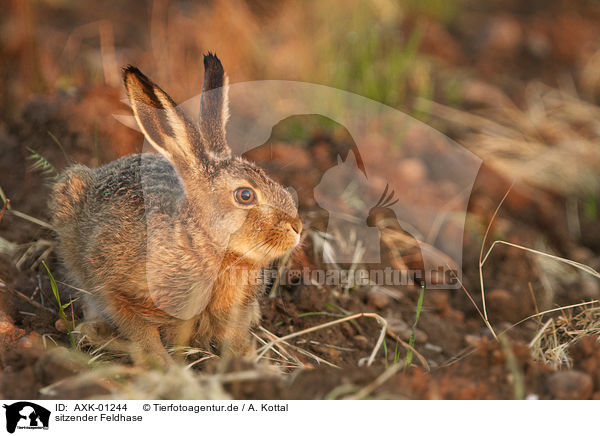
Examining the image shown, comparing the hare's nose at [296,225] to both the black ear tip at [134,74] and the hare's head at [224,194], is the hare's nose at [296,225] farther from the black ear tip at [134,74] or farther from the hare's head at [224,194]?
the black ear tip at [134,74]

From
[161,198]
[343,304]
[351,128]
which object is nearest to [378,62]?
[351,128]

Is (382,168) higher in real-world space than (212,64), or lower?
higher

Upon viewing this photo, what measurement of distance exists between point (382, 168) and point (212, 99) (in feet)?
8.48

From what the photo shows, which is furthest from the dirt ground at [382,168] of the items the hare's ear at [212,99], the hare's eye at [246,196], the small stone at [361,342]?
the hare's ear at [212,99]

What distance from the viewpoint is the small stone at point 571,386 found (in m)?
2.96

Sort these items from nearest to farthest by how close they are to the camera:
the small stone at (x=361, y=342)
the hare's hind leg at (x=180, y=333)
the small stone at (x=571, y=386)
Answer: the small stone at (x=571, y=386)
the hare's hind leg at (x=180, y=333)
the small stone at (x=361, y=342)

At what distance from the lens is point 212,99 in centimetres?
348

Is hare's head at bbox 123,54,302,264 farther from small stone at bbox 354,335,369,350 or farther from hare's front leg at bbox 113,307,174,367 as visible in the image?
small stone at bbox 354,335,369,350

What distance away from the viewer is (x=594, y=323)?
363 centimetres

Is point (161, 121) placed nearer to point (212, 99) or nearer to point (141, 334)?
point (212, 99)

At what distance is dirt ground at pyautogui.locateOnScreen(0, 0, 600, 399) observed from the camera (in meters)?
3.01

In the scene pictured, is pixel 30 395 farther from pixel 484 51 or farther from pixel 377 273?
pixel 484 51

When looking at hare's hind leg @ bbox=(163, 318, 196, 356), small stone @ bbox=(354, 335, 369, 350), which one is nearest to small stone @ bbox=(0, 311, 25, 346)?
hare's hind leg @ bbox=(163, 318, 196, 356)
